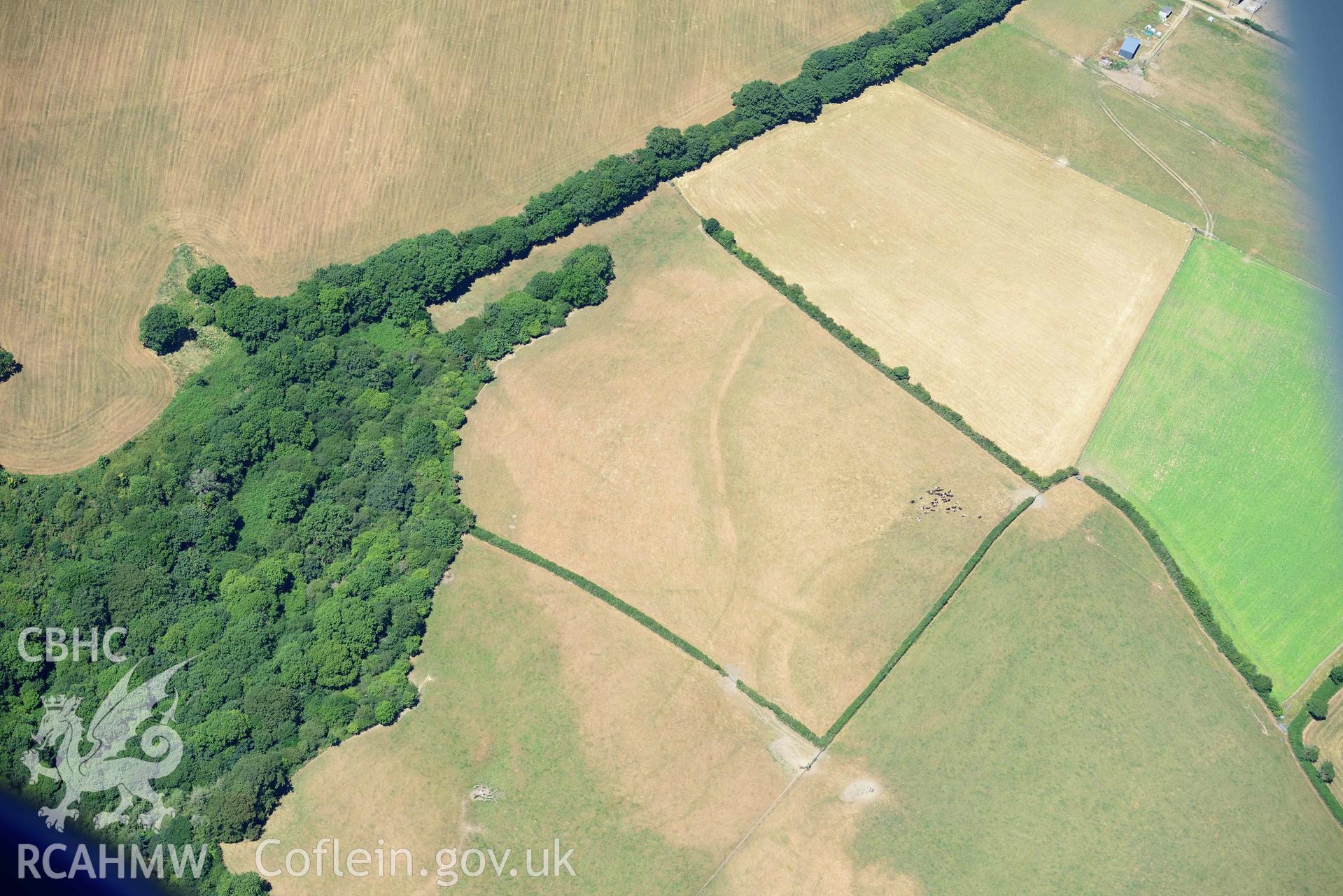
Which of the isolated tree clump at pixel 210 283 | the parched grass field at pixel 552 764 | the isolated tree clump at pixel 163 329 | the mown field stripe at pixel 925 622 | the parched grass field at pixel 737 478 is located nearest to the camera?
the parched grass field at pixel 552 764

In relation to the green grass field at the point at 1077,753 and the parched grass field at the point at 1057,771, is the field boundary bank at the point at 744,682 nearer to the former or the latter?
the parched grass field at the point at 1057,771

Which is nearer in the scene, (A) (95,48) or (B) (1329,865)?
(B) (1329,865)

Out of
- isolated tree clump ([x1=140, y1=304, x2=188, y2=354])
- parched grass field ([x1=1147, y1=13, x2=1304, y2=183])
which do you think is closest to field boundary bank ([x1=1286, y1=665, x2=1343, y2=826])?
parched grass field ([x1=1147, y1=13, x2=1304, y2=183])

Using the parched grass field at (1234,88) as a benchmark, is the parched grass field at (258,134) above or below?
below

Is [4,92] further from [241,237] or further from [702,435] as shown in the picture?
[702,435]

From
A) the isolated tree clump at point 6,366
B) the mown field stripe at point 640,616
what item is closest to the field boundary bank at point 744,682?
the mown field stripe at point 640,616

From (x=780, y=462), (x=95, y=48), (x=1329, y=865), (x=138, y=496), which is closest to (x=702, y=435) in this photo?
(x=780, y=462)
